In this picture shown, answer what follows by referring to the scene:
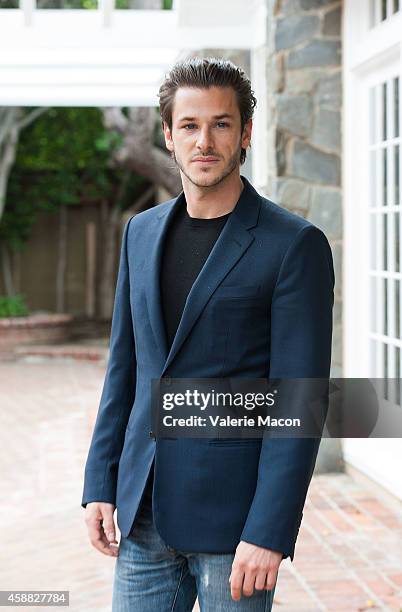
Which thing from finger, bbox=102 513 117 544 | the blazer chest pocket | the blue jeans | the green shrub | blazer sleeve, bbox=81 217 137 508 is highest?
the blazer chest pocket

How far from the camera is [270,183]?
205 inches

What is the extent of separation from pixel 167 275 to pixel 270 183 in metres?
3.42

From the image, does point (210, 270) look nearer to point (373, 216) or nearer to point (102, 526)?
point (102, 526)

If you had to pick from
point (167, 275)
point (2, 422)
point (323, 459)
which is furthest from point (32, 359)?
point (167, 275)

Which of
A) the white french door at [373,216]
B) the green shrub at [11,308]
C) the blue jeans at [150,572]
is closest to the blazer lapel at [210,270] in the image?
the blue jeans at [150,572]

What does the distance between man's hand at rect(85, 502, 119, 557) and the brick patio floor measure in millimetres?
1624

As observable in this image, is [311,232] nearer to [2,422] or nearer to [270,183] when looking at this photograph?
[270,183]

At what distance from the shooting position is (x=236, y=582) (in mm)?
1712

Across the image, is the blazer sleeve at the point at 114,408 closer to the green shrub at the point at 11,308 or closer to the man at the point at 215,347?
the man at the point at 215,347

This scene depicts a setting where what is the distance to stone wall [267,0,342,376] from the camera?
202 inches

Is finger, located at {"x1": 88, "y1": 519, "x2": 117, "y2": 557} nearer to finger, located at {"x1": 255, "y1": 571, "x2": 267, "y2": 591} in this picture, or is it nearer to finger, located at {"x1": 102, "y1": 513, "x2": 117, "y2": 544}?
finger, located at {"x1": 102, "y1": 513, "x2": 117, "y2": 544}

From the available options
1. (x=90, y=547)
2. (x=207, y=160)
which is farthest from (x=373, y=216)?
(x=207, y=160)

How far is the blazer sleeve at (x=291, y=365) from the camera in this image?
1.70 metres

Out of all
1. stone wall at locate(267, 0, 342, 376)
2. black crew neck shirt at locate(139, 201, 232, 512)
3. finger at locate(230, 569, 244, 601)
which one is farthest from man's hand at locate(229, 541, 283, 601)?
stone wall at locate(267, 0, 342, 376)
